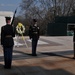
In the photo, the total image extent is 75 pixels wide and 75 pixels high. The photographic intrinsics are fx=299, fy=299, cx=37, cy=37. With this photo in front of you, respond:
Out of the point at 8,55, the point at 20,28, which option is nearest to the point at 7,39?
the point at 8,55

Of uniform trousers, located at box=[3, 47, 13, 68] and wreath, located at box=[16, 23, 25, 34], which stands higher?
wreath, located at box=[16, 23, 25, 34]

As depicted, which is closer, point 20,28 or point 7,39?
point 7,39

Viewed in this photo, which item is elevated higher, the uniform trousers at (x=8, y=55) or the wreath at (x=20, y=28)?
the wreath at (x=20, y=28)

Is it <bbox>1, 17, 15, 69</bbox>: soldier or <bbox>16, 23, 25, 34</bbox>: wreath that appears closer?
<bbox>1, 17, 15, 69</bbox>: soldier

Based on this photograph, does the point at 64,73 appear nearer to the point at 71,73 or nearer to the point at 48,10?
the point at 71,73

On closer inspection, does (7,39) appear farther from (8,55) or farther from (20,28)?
(20,28)

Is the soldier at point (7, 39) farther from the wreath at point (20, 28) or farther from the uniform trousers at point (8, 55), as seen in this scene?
the wreath at point (20, 28)

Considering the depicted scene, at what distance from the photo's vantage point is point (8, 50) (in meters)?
10.6

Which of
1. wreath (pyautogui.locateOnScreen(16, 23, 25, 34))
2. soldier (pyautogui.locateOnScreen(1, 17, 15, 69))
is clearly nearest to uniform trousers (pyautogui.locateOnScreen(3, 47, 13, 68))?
soldier (pyautogui.locateOnScreen(1, 17, 15, 69))

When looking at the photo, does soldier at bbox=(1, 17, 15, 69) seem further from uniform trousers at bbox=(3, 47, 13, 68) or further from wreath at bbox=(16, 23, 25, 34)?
wreath at bbox=(16, 23, 25, 34)

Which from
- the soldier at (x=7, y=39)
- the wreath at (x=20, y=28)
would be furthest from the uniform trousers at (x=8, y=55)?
the wreath at (x=20, y=28)

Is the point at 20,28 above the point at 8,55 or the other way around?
above

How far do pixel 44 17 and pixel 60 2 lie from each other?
5.44 metres

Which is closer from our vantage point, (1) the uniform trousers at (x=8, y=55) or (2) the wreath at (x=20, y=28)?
(1) the uniform trousers at (x=8, y=55)
